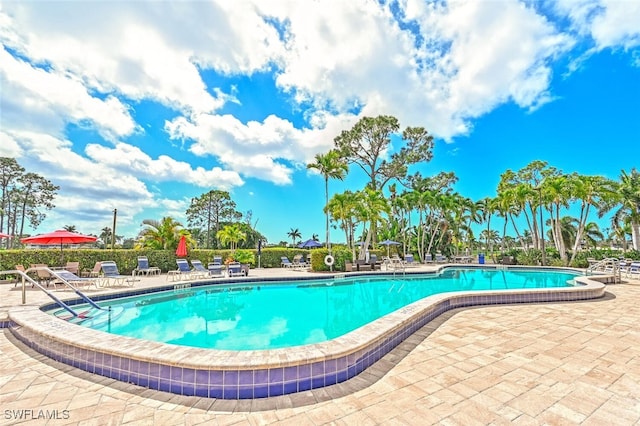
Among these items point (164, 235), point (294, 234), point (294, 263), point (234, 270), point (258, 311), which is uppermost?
point (294, 234)

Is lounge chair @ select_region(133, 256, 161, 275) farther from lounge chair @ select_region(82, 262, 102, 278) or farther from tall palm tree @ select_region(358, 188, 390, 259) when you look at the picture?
tall palm tree @ select_region(358, 188, 390, 259)

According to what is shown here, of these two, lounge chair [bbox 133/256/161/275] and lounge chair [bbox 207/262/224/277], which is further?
lounge chair [bbox 133/256/161/275]

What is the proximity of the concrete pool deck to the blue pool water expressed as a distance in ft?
6.70

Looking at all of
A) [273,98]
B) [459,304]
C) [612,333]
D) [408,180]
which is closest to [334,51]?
[273,98]

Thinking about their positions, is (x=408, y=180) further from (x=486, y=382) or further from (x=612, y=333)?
(x=486, y=382)

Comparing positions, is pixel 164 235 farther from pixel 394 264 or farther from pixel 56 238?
pixel 394 264

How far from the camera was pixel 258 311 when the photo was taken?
25.7ft

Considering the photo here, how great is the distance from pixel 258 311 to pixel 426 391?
5670 millimetres

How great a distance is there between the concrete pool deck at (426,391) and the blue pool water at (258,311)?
6.70ft

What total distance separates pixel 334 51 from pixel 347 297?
30.0ft

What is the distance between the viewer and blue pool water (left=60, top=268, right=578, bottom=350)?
5.64 metres

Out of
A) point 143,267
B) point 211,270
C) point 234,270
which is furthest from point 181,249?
point 234,270

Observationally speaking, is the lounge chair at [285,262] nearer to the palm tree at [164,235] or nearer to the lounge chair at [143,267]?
the palm tree at [164,235]

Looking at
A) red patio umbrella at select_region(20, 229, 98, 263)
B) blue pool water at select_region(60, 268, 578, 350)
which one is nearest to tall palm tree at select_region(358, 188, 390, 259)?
blue pool water at select_region(60, 268, 578, 350)
